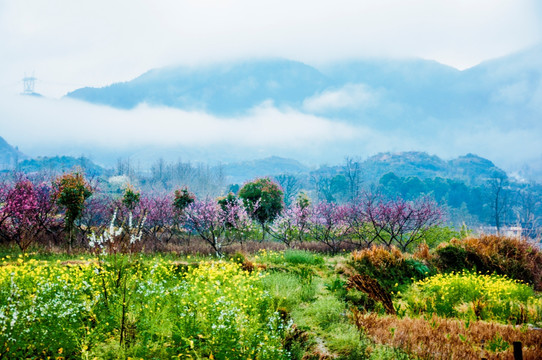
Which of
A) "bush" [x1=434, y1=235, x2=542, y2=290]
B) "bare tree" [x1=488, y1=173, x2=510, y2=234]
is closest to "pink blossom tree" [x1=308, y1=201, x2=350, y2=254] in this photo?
"bush" [x1=434, y1=235, x2=542, y2=290]

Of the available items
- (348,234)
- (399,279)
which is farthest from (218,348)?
(348,234)

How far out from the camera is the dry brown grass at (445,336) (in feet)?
17.0

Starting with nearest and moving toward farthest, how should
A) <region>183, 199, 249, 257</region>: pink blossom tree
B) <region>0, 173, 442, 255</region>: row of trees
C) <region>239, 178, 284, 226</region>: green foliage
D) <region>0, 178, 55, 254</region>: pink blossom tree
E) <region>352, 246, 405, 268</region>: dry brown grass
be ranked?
<region>352, 246, 405, 268</region>: dry brown grass → <region>0, 178, 55, 254</region>: pink blossom tree → <region>0, 173, 442, 255</region>: row of trees → <region>183, 199, 249, 257</region>: pink blossom tree → <region>239, 178, 284, 226</region>: green foliage

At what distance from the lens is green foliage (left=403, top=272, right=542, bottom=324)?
7.91 m

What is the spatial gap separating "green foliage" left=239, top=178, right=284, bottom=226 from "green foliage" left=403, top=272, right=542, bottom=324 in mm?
13250

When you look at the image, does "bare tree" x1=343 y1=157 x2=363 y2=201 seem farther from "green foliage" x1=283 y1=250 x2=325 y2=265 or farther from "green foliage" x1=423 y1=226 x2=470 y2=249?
"green foliage" x1=283 y1=250 x2=325 y2=265

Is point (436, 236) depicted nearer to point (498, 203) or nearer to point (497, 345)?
point (497, 345)

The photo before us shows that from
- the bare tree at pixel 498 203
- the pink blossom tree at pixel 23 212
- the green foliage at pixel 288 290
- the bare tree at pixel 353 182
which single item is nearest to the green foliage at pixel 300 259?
the green foliage at pixel 288 290

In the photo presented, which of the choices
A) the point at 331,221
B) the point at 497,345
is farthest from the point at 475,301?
the point at 331,221

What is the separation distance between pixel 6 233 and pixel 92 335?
17.1m

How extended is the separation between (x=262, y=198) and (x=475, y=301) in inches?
607

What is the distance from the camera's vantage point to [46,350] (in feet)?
17.9

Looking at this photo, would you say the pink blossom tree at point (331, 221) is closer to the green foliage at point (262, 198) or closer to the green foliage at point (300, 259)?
the green foliage at point (262, 198)

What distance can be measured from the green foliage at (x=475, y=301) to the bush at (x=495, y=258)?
3.30 metres
